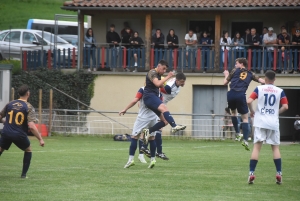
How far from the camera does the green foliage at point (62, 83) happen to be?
105ft

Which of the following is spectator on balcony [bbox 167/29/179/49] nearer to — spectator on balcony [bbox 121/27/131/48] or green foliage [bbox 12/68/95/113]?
spectator on balcony [bbox 121/27/131/48]

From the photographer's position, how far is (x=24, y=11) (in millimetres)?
60625

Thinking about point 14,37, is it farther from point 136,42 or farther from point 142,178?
point 142,178

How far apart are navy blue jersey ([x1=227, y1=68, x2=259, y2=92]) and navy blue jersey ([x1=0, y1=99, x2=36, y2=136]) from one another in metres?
5.65

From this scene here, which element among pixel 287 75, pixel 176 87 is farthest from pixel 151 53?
pixel 176 87

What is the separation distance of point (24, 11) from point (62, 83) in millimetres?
29741

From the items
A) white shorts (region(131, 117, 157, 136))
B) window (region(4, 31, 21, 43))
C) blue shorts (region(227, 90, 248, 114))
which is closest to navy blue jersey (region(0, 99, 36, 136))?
white shorts (region(131, 117, 157, 136))

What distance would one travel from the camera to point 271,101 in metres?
12.5

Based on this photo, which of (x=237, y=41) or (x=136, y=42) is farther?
(x=136, y=42)

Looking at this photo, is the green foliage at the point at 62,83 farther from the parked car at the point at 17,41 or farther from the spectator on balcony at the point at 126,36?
the parked car at the point at 17,41

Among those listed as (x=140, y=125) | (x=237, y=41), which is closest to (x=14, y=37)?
(x=237, y=41)

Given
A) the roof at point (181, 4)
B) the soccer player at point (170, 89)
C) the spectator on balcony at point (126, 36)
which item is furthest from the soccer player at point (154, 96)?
the spectator on balcony at point (126, 36)

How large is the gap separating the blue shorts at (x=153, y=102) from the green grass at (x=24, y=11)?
139 ft

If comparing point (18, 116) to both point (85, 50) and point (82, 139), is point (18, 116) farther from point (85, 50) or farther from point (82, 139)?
point (85, 50)
